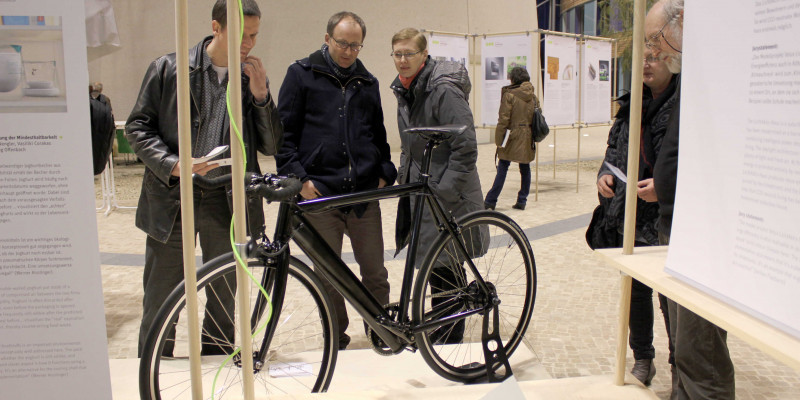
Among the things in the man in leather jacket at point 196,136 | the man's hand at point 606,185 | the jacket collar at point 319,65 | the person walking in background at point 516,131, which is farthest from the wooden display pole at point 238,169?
the person walking in background at point 516,131

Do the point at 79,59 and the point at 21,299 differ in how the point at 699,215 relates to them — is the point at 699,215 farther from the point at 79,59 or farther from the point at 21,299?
the point at 21,299

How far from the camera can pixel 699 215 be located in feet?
3.86

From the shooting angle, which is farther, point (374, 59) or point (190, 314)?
point (374, 59)

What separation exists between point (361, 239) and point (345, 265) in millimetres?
715

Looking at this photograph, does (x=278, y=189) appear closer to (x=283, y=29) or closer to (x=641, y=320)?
(x=641, y=320)

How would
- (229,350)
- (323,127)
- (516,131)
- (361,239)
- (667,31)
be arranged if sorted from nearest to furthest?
(667,31) < (229,350) < (323,127) < (361,239) < (516,131)

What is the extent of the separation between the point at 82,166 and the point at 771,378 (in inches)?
115

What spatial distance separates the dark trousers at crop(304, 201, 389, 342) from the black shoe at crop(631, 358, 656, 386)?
1217 millimetres

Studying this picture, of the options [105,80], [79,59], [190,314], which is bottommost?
[190,314]

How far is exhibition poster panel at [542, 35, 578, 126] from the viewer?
7.34 m

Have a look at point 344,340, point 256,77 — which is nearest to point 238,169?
point 256,77

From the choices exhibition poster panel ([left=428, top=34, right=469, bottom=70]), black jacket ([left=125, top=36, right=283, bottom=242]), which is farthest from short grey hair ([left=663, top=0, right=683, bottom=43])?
exhibition poster panel ([left=428, top=34, right=469, bottom=70])

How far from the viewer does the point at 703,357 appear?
5.68 ft

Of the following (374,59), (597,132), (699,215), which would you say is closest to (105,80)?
(374,59)
